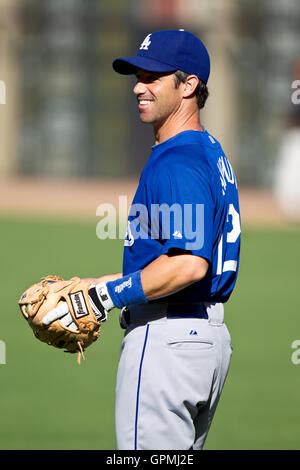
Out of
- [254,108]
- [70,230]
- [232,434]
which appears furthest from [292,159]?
[232,434]

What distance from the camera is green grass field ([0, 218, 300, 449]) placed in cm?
700

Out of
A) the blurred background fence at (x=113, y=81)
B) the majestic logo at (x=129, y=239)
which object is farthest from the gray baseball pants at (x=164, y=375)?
the blurred background fence at (x=113, y=81)

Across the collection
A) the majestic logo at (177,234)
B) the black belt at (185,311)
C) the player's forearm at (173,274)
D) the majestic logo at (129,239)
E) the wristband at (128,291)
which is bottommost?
the black belt at (185,311)

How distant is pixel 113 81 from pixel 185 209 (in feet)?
82.3

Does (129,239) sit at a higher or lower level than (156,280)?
higher

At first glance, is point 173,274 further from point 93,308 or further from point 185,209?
point 93,308

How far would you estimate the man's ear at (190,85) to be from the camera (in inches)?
179

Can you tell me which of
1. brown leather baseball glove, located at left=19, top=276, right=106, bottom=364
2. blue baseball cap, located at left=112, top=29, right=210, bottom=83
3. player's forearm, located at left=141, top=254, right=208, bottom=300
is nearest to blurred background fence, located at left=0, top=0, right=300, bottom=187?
blue baseball cap, located at left=112, top=29, right=210, bottom=83

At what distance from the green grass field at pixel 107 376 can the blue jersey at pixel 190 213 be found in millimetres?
2500

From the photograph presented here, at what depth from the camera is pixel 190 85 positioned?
4.56 m

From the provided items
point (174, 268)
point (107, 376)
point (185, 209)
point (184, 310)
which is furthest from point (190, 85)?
point (107, 376)

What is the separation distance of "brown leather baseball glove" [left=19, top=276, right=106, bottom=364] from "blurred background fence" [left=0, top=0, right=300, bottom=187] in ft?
79.6

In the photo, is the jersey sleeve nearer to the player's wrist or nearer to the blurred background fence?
the player's wrist

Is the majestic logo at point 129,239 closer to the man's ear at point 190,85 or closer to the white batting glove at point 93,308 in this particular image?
the white batting glove at point 93,308
